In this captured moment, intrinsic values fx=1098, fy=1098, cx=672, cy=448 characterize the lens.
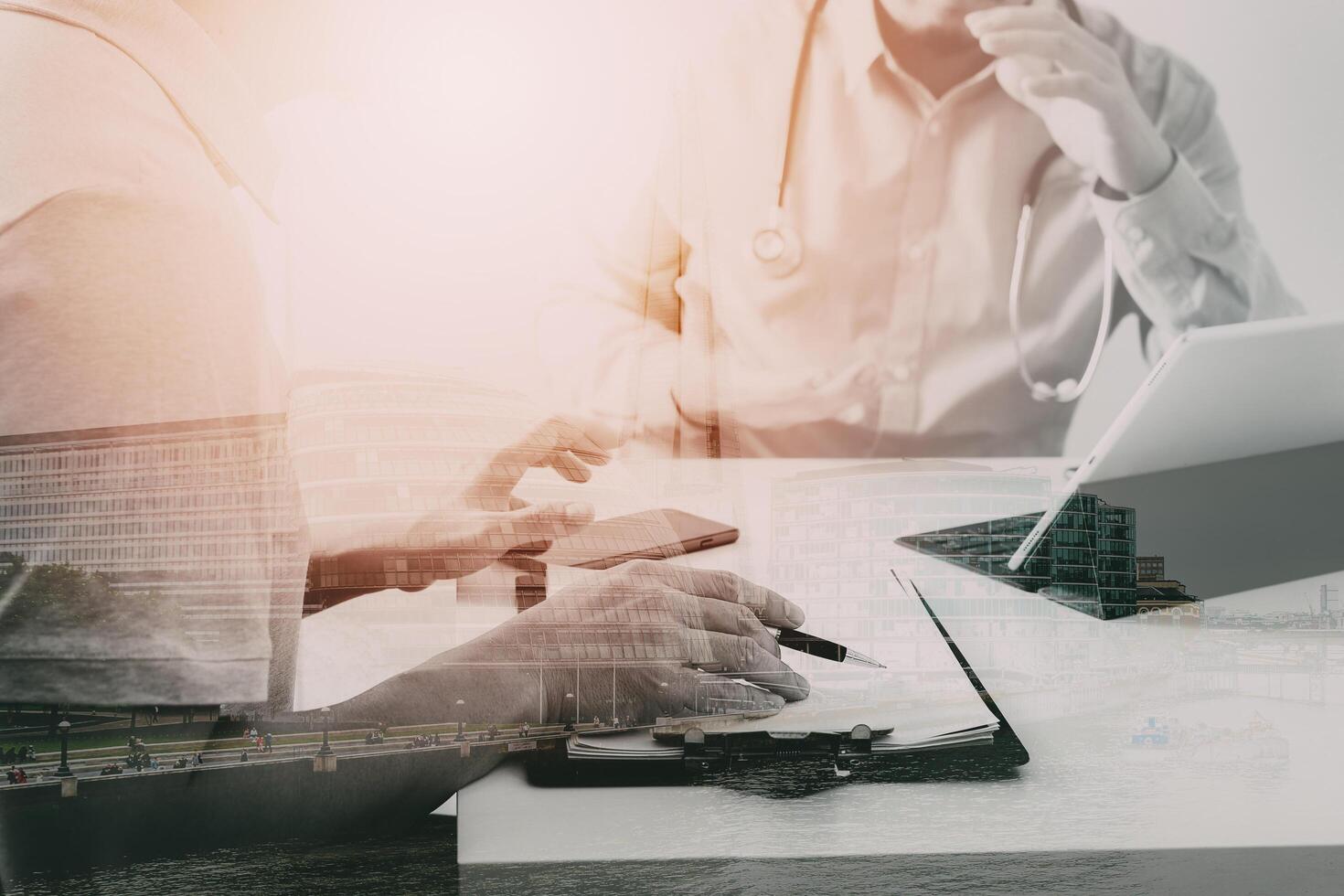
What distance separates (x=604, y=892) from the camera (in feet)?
9.86

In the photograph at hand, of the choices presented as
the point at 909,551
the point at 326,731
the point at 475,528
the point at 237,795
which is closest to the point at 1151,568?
the point at 909,551

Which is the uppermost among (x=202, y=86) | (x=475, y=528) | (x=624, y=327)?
(x=202, y=86)

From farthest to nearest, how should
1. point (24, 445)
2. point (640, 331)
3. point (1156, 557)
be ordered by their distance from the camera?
point (1156, 557), point (640, 331), point (24, 445)

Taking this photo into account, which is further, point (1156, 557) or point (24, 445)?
point (1156, 557)

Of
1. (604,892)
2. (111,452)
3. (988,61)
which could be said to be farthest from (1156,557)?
(111,452)

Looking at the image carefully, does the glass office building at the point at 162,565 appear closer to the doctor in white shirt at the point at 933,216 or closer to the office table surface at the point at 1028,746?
the office table surface at the point at 1028,746

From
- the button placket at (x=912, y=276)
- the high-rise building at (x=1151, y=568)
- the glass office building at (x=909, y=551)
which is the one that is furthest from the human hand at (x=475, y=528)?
the high-rise building at (x=1151, y=568)

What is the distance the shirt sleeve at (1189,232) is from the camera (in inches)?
128

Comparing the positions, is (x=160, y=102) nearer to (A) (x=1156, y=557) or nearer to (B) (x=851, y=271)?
(B) (x=851, y=271)

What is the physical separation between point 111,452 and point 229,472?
304 millimetres

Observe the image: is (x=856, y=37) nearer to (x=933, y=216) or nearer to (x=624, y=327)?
(x=933, y=216)

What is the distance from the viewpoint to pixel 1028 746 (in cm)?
324

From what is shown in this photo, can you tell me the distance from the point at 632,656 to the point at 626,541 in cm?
33

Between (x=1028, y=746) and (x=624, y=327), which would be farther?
(x=1028, y=746)
